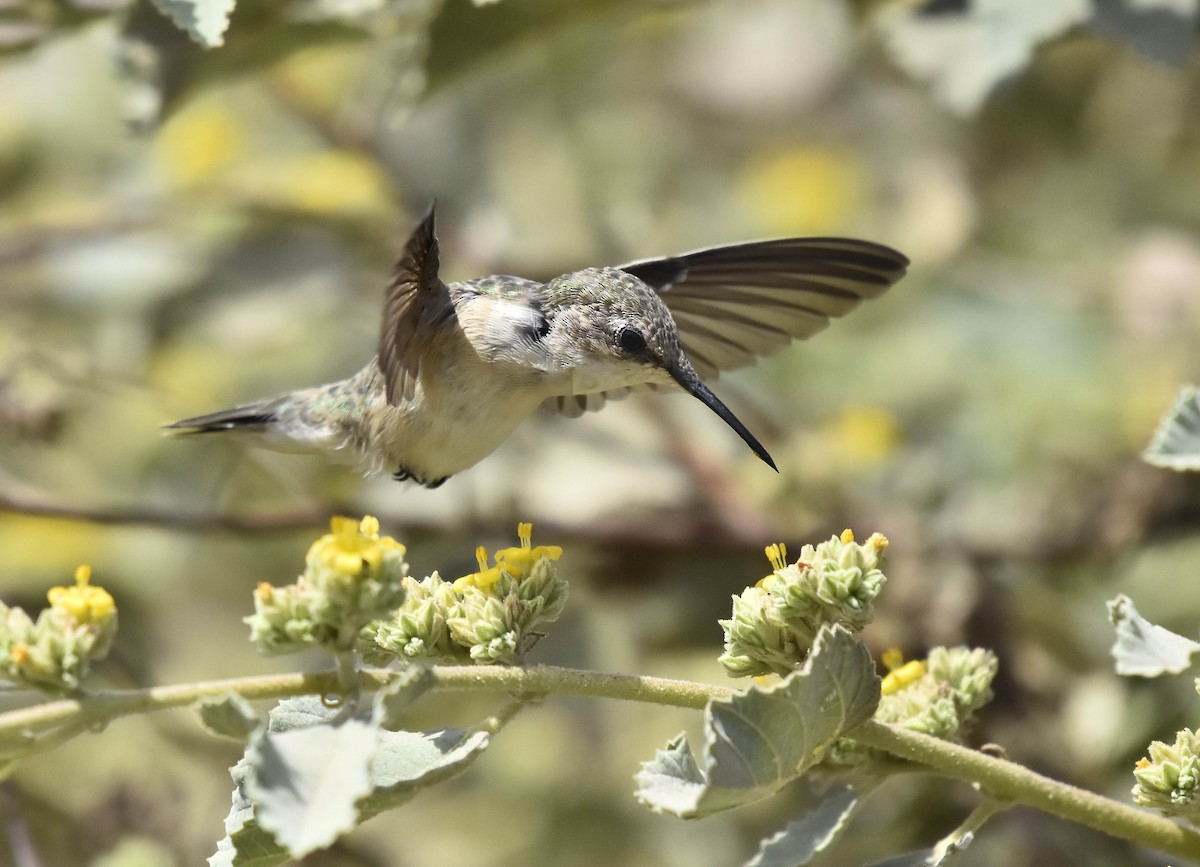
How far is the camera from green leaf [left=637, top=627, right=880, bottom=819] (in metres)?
1.12

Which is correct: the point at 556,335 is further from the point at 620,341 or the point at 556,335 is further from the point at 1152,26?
the point at 1152,26

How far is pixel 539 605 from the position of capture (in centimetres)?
132

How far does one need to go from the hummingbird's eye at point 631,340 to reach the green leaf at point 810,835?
62 cm

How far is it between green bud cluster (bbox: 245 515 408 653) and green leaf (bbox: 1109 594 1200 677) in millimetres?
648

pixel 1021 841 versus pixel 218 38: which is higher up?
pixel 218 38

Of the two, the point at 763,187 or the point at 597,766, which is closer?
the point at 597,766

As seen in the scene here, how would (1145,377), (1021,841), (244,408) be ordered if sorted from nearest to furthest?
(244,408)
(1021,841)
(1145,377)

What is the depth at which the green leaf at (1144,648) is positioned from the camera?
1242 millimetres

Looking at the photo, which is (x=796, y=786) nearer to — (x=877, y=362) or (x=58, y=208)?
(x=877, y=362)

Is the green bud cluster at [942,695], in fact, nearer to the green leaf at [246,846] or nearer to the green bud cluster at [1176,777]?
the green bud cluster at [1176,777]

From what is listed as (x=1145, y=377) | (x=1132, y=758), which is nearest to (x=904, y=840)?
(x=1132, y=758)

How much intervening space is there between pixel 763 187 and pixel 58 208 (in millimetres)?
1796

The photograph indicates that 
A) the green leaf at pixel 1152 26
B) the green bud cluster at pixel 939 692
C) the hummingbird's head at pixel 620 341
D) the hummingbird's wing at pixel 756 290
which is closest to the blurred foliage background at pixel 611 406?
the green leaf at pixel 1152 26

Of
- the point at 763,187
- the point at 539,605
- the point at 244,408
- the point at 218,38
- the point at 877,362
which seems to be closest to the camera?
the point at 539,605
